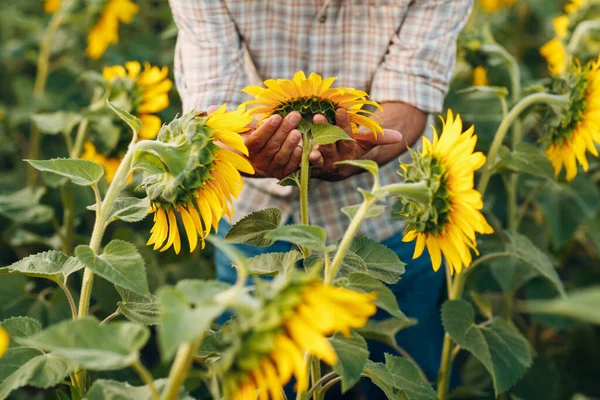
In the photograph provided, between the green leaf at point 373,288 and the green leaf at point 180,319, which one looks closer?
the green leaf at point 180,319

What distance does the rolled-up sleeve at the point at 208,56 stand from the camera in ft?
3.47

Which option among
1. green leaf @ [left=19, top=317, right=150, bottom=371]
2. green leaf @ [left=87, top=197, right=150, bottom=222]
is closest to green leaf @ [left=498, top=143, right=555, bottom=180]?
green leaf @ [left=87, top=197, right=150, bottom=222]

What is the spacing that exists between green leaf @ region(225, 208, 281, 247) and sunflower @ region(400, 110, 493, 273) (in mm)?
144

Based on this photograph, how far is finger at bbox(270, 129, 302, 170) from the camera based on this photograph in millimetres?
780

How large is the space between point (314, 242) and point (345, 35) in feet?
1.97

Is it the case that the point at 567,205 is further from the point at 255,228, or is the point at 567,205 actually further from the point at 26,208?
the point at 26,208

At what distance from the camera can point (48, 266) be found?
2.43ft

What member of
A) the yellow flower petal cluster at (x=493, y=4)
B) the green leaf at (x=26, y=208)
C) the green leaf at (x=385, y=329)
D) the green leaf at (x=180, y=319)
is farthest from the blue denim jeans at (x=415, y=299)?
the yellow flower petal cluster at (x=493, y=4)

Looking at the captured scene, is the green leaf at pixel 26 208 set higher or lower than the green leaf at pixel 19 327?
lower

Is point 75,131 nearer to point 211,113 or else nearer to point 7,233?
point 7,233

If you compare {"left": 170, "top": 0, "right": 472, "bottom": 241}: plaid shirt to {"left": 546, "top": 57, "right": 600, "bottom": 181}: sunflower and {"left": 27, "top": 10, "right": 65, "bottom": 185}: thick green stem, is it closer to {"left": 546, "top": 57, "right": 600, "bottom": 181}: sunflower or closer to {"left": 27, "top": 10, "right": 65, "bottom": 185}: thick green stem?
{"left": 546, "top": 57, "right": 600, "bottom": 181}: sunflower

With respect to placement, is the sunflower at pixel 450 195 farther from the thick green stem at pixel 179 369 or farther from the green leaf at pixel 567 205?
the green leaf at pixel 567 205

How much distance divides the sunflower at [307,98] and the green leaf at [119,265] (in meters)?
0.19

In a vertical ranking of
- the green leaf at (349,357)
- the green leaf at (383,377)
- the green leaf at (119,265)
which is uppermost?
the green leaf at (119,265)
